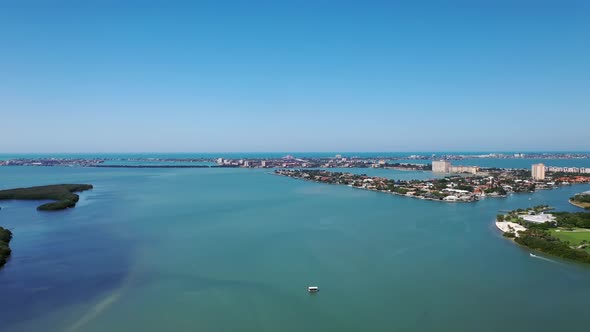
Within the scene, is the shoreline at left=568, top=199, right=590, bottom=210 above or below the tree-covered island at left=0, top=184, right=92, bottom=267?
below

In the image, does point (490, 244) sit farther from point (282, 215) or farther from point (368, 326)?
point (282, 215)

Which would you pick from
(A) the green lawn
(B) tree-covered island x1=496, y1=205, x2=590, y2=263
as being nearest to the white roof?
(B) tree-covered island x1=496, y1=205, x2=590, y2=263

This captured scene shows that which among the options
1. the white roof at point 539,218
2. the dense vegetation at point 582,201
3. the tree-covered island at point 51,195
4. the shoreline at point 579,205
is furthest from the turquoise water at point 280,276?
the dense vegetation at point 582,201

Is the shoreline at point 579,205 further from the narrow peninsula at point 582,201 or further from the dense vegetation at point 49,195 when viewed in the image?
the dense vegetation at point 49,195

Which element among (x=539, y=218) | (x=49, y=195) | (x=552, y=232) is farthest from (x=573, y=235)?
(x=49, y=195)

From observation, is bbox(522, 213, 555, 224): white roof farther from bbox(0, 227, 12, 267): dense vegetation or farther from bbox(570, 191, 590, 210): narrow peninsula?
bbox(0, 227, 12, 267): dense vegetation

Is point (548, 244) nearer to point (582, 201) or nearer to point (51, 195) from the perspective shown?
point (582, 201)
